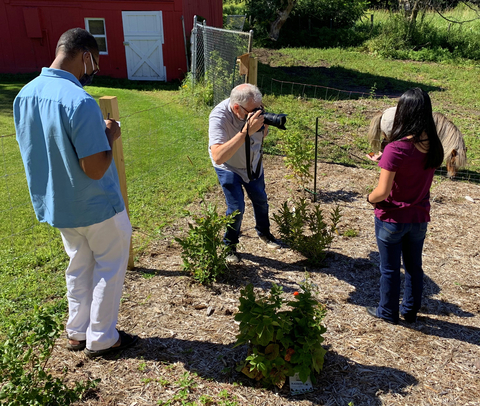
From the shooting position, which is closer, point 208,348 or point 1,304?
point 208,348

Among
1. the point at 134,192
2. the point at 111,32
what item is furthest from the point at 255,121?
the point at 111,32

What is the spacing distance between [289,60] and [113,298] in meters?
16.8

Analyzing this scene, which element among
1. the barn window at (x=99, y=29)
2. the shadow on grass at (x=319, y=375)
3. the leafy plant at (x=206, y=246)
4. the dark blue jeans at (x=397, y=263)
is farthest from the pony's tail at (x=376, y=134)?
the barn window at (x=99, y=29)

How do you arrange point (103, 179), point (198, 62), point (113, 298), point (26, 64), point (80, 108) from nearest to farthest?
point (80, 108) < point (103, 179) < point (113, 298) < point (198, 62) < point (26, 64)

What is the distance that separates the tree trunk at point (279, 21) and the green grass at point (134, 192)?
1322cm

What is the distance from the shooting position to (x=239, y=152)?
4.16 metres

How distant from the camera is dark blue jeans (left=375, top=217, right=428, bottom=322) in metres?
3.16

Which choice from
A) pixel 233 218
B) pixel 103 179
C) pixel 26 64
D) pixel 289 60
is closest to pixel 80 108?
pixel 103 179

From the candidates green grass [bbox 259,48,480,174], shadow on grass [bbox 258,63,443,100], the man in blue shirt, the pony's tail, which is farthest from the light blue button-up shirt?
shadow on grass [bbox 258,63,443,100]

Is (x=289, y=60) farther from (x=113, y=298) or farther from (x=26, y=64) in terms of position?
(x=113, y=298)

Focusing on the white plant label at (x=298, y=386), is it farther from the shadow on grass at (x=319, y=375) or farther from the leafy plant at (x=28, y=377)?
the leafy plant at (x=28, y=377)

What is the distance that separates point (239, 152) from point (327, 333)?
69.8 inches

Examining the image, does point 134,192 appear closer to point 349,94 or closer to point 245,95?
point 245,95

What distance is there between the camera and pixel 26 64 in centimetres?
1520
